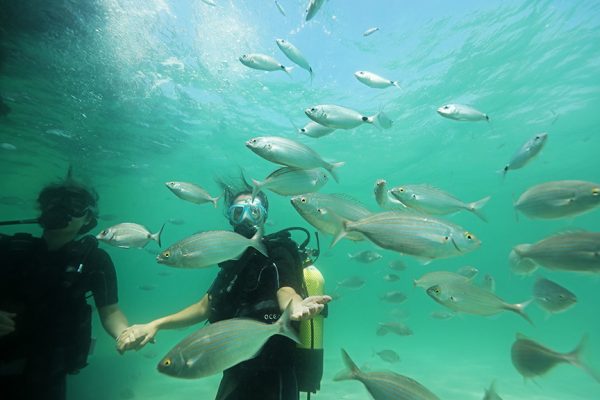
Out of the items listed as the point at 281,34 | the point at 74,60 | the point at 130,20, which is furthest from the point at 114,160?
the point at 281,34

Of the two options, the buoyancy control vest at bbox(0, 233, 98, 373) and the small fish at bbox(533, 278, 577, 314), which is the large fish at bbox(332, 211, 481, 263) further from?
the buoyancy control vest at bbox(0, 233, 98, 373)

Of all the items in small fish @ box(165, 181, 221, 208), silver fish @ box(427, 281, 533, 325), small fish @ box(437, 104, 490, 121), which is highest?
small fish @ box(437, 104, 490, 121)

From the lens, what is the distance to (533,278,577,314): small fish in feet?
13.1

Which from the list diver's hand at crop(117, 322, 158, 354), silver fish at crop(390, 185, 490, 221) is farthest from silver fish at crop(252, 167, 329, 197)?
diver's hand at crop(117, 322, 158, 354)

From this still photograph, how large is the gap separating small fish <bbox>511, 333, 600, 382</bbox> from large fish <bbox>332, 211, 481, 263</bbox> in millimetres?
1566

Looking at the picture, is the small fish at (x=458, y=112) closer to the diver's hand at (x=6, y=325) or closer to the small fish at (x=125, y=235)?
the small fish at (x=125, y=235)

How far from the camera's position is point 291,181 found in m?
3.24

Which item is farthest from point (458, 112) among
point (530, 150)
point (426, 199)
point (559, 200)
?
point (426, 199)

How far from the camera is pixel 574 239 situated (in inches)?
123

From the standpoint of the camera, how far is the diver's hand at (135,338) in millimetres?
2881

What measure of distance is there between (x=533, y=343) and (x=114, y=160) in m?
29.7

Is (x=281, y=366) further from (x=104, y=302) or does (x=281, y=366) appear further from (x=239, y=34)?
(x=239, y=34)

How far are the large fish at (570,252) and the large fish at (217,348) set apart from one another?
273cm

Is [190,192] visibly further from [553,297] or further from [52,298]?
[553,297]
